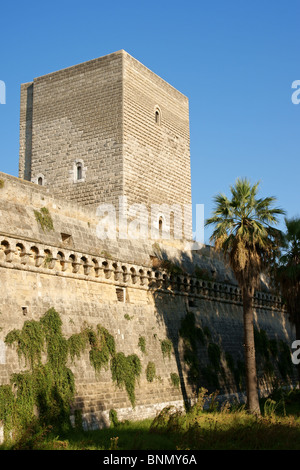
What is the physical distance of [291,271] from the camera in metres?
24.6

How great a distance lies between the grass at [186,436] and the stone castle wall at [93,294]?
164cm

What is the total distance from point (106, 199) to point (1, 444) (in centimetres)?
1495

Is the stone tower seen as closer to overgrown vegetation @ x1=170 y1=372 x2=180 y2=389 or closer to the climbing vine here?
overgrown vegetation @ x1=170 y1=372 x2=180 y2=389

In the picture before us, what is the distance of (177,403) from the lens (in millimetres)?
20906

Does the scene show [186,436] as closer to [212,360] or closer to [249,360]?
[249,360]

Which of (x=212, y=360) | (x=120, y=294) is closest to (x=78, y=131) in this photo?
(x=120, y=294)

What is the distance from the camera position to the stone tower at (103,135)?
2731 cm

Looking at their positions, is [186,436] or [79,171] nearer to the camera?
[186,436]

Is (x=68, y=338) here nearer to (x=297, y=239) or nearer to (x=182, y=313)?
(x=182, y=313)

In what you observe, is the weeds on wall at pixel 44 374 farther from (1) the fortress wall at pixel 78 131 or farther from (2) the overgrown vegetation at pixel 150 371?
(1) the fortress wall at pixel 78 131

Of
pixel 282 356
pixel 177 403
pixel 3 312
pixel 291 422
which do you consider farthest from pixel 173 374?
pixel 282 356

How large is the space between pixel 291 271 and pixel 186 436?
1236 centimetres

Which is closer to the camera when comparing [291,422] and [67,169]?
[291,422]

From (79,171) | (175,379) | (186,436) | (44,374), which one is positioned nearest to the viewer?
(186,436)
